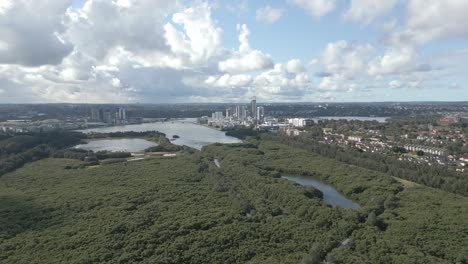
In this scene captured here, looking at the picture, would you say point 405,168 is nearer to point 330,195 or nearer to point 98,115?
point 330,195

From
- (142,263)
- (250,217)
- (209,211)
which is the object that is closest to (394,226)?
(250,217)

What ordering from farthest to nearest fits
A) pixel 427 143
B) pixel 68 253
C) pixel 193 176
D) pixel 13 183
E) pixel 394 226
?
pixel 427 143 < pixel 193 176 < pixel 13 183 < pixel 394 226 < pixel 68 253

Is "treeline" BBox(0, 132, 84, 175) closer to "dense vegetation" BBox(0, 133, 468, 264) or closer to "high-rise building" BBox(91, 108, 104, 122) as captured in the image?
"dense vegetation" BBox(0, 133, 468, 264)

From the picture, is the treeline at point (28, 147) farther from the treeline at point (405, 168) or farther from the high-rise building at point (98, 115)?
the high-rise building at point (98, 115)

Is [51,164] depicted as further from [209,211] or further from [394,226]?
[394,226]

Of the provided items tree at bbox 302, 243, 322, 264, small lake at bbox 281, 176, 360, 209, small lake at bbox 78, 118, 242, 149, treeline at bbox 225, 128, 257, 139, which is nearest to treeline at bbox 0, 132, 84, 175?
small lake at bbox 78, 118, 242, 149

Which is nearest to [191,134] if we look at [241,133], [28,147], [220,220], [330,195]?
[241,133]
